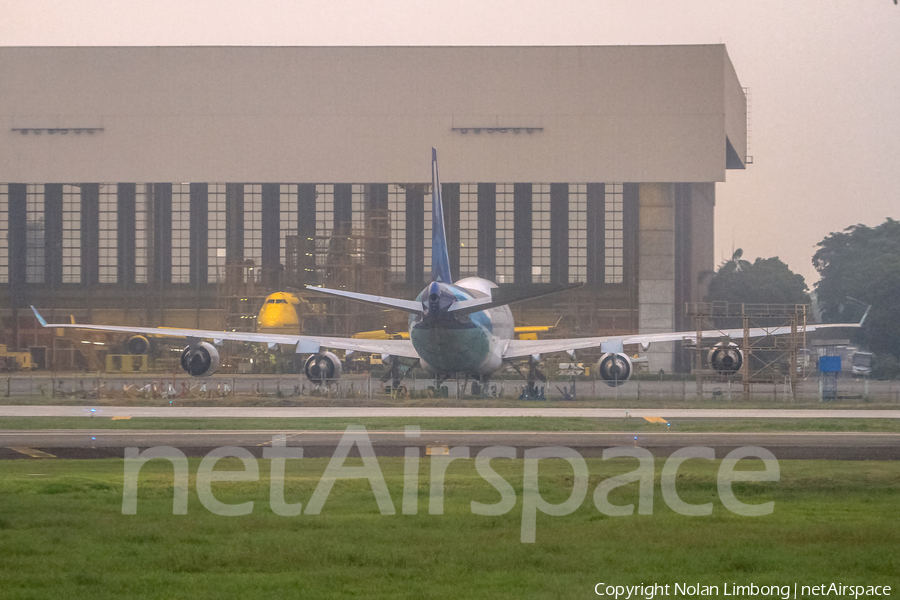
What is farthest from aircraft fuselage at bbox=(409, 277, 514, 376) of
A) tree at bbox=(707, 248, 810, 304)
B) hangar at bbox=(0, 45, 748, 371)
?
tree at bbox=(707, 248, 810, 304)

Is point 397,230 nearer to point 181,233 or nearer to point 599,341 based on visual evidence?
point 181,233

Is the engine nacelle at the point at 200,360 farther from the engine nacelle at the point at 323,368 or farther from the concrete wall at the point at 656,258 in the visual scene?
the concrete wall at the point at 656,258

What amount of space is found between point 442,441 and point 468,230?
2753 inches

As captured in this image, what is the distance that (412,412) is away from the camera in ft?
152

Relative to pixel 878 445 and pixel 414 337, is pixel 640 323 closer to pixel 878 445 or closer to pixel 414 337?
pixel 414 337

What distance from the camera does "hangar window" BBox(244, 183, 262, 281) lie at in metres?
102

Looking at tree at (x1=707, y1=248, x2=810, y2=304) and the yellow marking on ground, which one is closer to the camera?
the yellow marking on ground

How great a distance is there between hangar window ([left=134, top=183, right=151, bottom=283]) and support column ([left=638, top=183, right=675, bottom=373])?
47.5m

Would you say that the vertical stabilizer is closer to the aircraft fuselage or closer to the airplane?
the airplane

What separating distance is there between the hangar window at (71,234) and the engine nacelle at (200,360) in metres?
54.0

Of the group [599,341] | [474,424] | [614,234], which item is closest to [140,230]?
[614,234]

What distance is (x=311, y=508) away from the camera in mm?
18719

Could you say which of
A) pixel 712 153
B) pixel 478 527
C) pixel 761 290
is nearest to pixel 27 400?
→ pixel 478 527

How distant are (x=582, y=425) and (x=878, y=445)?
10459 mm
